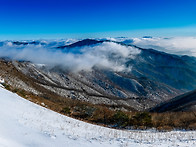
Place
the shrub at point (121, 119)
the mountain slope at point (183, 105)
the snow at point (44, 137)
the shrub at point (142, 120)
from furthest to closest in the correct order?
the mountain slope at point (183, 105), the shrub at point (121, 119), the shrub at point (142, 120), the snow at point (44, 137)

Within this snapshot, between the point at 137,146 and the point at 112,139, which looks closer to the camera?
the point at 137,146

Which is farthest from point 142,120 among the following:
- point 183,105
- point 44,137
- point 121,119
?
point 183,105

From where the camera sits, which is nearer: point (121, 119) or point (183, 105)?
point (121, 119)

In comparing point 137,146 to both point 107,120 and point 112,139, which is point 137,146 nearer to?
point 112,139

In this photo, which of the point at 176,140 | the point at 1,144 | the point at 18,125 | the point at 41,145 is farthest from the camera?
the point at 176,140

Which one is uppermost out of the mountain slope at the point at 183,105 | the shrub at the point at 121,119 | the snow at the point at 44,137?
the snow at the point at 44,137

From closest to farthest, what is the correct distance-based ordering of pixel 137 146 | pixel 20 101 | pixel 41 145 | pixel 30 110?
pixel 41 145 → pixel 137 146 → pixel 30 110 → pixel 20 101

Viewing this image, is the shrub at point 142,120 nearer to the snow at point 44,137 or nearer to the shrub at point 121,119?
the shrub at point 121,119

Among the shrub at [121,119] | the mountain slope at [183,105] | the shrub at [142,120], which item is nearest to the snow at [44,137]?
the shrub at [142,120]

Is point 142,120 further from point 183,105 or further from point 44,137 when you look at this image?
point 183,105

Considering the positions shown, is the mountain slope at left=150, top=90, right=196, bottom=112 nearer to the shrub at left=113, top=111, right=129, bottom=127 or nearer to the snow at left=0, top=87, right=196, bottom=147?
the shrub at left=113, top=111, right=129, bottom=127

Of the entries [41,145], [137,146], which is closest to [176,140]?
[137,146]
